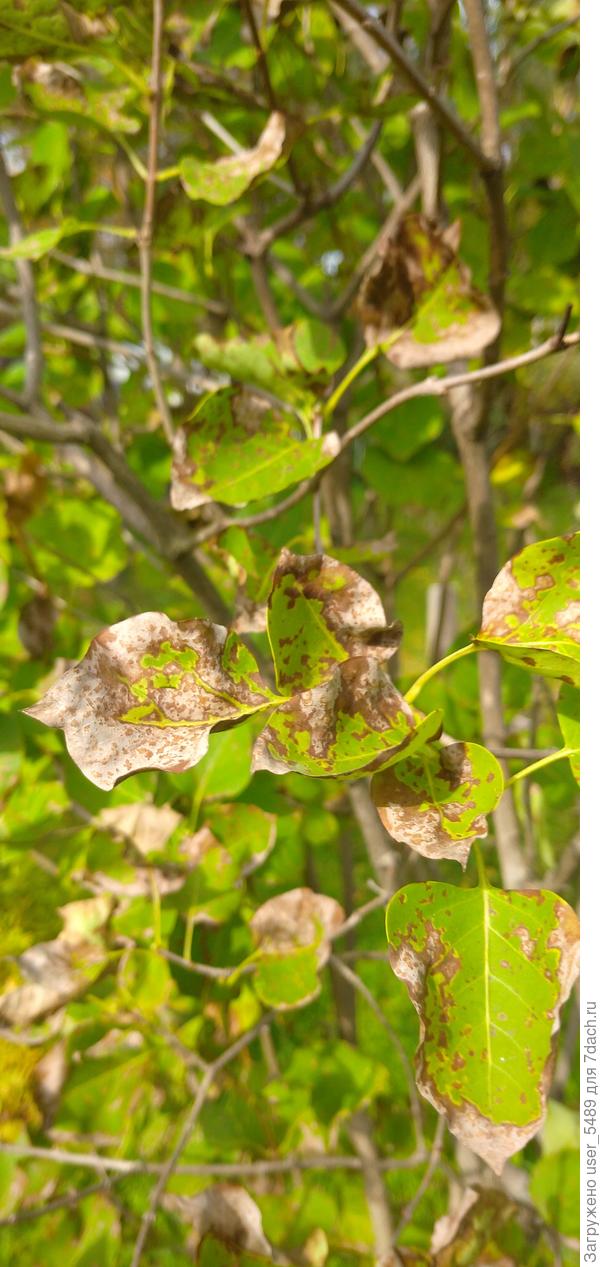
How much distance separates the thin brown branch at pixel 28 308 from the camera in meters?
0.61

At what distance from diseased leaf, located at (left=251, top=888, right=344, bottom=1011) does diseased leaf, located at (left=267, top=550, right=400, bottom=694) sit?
0.93ft

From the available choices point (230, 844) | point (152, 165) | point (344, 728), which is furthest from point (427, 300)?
point (230, 844)

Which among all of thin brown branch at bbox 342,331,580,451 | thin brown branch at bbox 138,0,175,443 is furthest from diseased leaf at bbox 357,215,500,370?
thin brown branch at bbox 138,0,175,443

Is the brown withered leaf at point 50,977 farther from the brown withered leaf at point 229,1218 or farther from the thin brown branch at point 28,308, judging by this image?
the thin brown branch at point 28,308

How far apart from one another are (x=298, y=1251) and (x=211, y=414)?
682 mm

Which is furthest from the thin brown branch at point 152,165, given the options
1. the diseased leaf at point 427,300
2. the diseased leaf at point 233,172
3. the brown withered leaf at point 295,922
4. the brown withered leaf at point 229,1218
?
the brown withered leaf at point 229,1218

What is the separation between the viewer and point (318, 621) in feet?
1.13

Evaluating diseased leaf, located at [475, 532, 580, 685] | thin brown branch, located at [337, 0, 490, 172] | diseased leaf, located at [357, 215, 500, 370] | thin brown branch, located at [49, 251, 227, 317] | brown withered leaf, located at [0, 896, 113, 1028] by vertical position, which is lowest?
brown withered leaf, located at [0, 896, 113, 1028]

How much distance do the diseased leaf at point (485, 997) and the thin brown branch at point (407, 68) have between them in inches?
16.2

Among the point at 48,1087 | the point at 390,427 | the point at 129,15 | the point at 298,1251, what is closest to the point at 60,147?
the point at 129,15

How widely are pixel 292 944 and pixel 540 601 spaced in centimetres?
34

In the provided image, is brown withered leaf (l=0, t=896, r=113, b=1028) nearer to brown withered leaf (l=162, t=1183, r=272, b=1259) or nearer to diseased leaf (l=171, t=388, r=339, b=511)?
brown withered leaf (l=162, t=1183, r=272, b=1259)

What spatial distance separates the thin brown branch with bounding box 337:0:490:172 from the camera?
1.35 ft

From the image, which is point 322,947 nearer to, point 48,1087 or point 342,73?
point 48,1087
